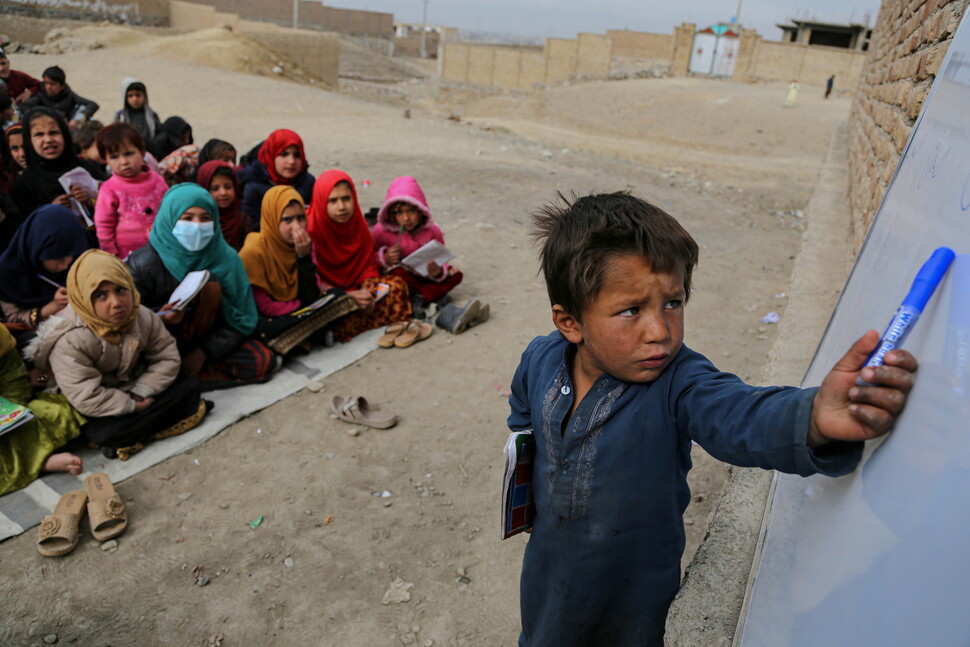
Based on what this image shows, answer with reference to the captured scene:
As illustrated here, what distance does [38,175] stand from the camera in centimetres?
476

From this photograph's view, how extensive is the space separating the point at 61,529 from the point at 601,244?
262 centimetres

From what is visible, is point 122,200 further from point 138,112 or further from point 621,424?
point 621,424

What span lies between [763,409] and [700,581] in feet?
3.33

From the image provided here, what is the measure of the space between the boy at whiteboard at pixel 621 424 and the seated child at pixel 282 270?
9.61ft

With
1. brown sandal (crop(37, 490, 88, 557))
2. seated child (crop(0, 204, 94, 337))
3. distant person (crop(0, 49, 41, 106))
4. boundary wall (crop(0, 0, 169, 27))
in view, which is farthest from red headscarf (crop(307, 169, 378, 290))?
boundary wall (crop(0, 0, 169, 27))

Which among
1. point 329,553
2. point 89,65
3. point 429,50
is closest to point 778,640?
point 329,553

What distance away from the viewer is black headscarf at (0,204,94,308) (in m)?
3.64

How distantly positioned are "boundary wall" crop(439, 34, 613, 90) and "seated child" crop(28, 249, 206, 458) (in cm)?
3132

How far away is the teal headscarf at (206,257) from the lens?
3.75 m

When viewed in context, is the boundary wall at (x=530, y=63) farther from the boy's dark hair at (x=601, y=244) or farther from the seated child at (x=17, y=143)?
the boy's dark hair at (x=601, y=244)

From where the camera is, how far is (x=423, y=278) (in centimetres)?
512

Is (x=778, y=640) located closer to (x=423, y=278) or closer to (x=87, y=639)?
(x=87, y=639)

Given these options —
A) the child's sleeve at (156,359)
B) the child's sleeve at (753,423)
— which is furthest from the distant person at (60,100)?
the child's sleeve at (753,423)

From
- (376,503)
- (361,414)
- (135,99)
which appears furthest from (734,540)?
(135,99)
